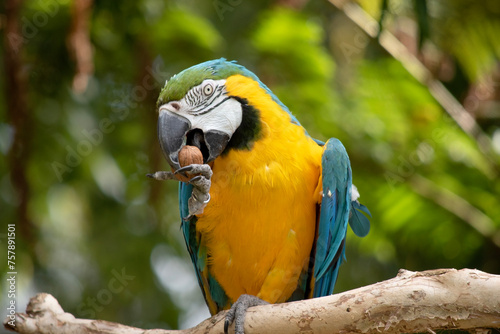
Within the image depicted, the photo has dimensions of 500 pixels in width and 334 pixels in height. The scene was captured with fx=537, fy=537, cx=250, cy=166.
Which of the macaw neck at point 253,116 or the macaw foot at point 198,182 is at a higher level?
the macaw neck at point 253,116

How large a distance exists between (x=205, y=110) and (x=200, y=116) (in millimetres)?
42

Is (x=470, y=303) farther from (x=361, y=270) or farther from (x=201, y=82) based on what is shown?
(x=361, y=270)

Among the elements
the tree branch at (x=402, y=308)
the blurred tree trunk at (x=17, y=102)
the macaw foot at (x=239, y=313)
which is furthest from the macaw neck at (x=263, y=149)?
the blurred tree trunk at (x=17, y=102)

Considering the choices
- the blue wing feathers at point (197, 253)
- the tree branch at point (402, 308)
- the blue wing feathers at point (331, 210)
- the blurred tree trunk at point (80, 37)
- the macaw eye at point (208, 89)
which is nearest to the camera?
the tree branch at point (402, 308)

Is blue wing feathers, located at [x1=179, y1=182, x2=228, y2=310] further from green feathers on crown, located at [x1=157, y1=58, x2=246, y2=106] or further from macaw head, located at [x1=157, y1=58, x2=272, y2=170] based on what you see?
green feathers on crown, located at [x1=157, y1=58, x2=246, y2=106]

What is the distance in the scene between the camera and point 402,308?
2240 mm

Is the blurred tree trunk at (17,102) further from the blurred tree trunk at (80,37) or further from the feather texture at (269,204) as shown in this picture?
the feather texture at (269,204)

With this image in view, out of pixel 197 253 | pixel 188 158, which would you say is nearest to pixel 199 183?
pixel 188 158

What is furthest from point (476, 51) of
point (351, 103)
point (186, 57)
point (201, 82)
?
point (201, 82)

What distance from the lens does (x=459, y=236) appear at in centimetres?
483

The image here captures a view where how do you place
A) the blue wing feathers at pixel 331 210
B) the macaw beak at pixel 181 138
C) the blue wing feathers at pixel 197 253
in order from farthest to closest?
the blue wing feathers at pixel 197 253 < the blue wing feathers at pixel 331 210 < the macaw beak at pixel 181 138

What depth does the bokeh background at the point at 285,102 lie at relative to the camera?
4.42 metres

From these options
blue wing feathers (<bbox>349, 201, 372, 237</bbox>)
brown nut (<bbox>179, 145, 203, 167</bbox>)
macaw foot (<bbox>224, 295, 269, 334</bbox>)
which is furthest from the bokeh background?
macaw foot (<bbox>224, 295, 269, 334</bbox>)

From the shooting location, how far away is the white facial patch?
289cm
